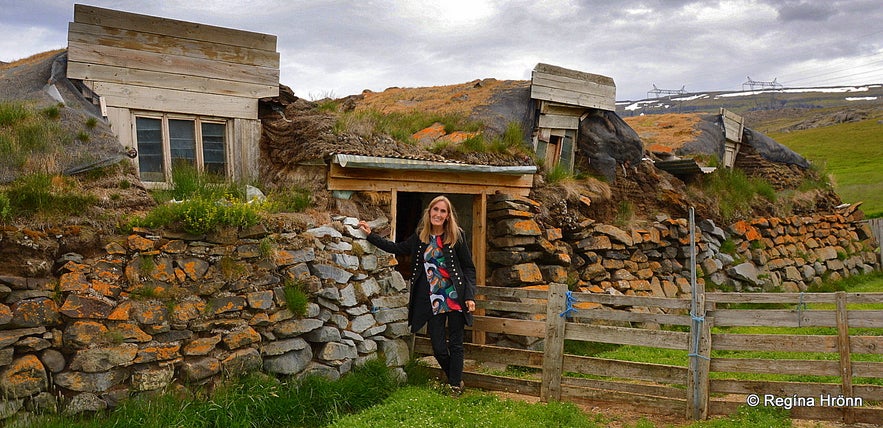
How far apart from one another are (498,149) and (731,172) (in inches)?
288

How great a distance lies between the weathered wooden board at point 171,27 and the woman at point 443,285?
3810 millimetres

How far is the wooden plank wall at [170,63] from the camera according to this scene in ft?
27.0

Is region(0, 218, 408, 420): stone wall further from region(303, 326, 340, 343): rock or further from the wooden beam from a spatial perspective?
the wooden beam

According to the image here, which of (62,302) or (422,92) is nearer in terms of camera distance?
(62,302)

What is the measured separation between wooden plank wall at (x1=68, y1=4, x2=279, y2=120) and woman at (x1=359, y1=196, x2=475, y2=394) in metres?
3.52

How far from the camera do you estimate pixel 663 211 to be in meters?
12.9

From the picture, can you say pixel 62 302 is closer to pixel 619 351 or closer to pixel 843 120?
pixel 619 351

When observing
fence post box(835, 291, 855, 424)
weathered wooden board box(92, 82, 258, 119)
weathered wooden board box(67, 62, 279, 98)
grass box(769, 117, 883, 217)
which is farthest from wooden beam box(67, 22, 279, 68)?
grass box(769, 117, 883, 217)

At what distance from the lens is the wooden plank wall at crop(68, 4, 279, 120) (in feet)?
27.0

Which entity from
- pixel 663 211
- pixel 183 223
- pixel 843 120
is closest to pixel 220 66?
pixel 183 223

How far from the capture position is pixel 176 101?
8727 millimetres

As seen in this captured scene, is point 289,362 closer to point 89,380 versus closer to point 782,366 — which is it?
point 89,380

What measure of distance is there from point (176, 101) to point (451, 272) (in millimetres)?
4252

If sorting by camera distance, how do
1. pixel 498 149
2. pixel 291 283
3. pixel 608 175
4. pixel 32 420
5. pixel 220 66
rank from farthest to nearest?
pixel 608 175, pixel 498 149, pixel 220 66, pixel 291 283, pixel 32 420
